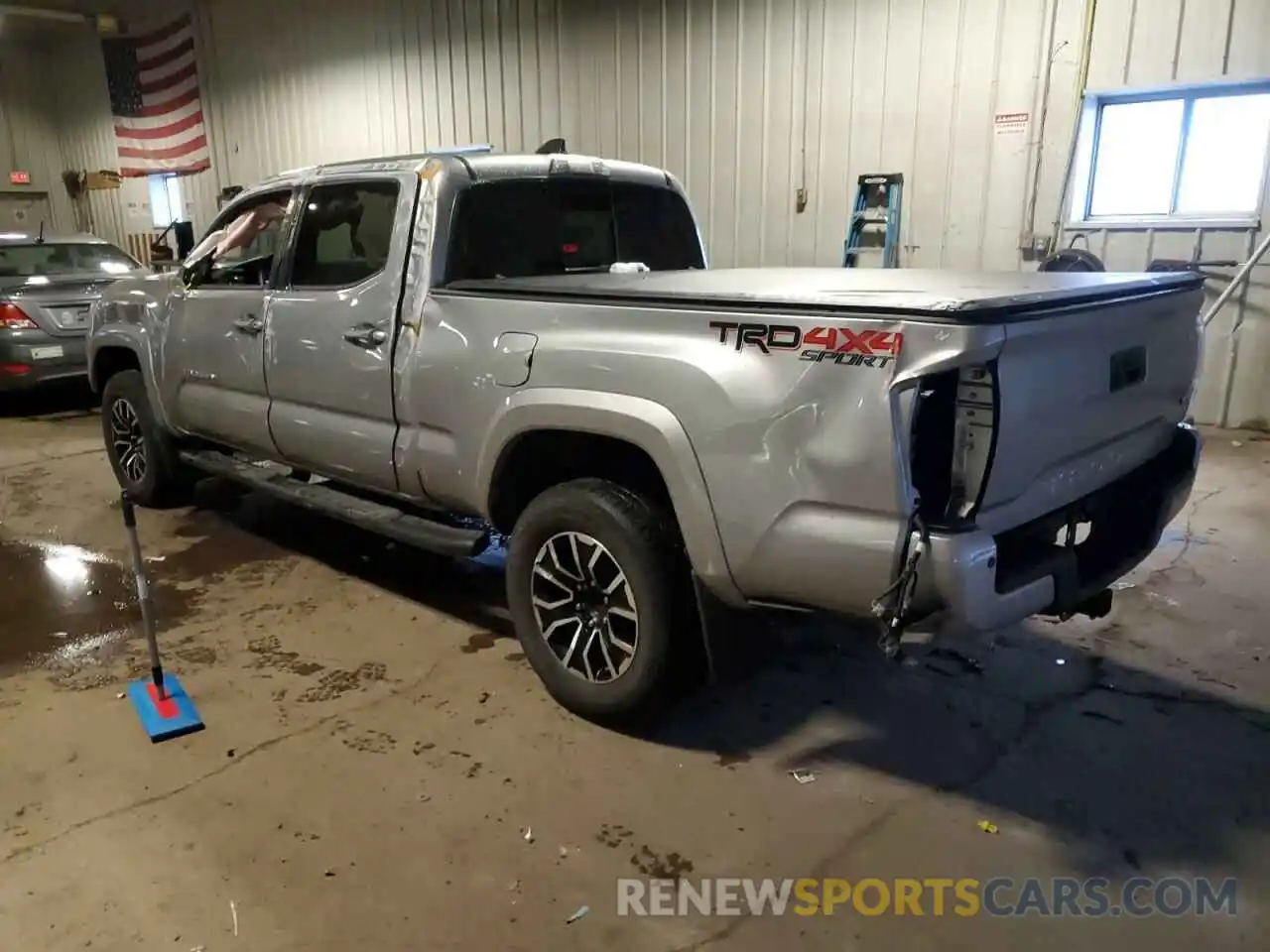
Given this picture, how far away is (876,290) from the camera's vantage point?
249 cm

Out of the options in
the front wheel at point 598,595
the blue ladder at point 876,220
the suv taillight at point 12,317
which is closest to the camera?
the front wheel at point 598,595

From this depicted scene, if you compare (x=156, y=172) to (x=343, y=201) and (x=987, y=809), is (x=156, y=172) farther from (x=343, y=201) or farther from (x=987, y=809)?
(x=987, y=809)

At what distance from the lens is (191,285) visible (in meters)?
4.70

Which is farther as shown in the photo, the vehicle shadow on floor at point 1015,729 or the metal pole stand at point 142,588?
the metal pole stand at point 142,588

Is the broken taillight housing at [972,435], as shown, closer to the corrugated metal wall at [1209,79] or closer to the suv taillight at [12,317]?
the corrugated metal wall at [1209,79]

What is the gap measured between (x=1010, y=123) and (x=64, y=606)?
24.0 feet

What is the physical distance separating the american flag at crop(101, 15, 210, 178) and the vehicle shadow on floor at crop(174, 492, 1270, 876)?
13882mm

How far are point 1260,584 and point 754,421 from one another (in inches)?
125

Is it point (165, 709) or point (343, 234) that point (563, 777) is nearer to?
point (165, 709)

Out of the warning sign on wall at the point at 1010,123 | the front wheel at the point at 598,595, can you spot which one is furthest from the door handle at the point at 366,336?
the warning sign on wall at the point at 1010,123

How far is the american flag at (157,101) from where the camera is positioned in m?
14.5

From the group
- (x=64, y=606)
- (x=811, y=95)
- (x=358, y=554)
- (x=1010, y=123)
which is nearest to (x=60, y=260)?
(x=64, y=606)

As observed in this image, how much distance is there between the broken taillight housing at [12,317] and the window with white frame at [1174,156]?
896 cm

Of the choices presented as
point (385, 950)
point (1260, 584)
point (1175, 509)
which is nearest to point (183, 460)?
point (385, 950)
